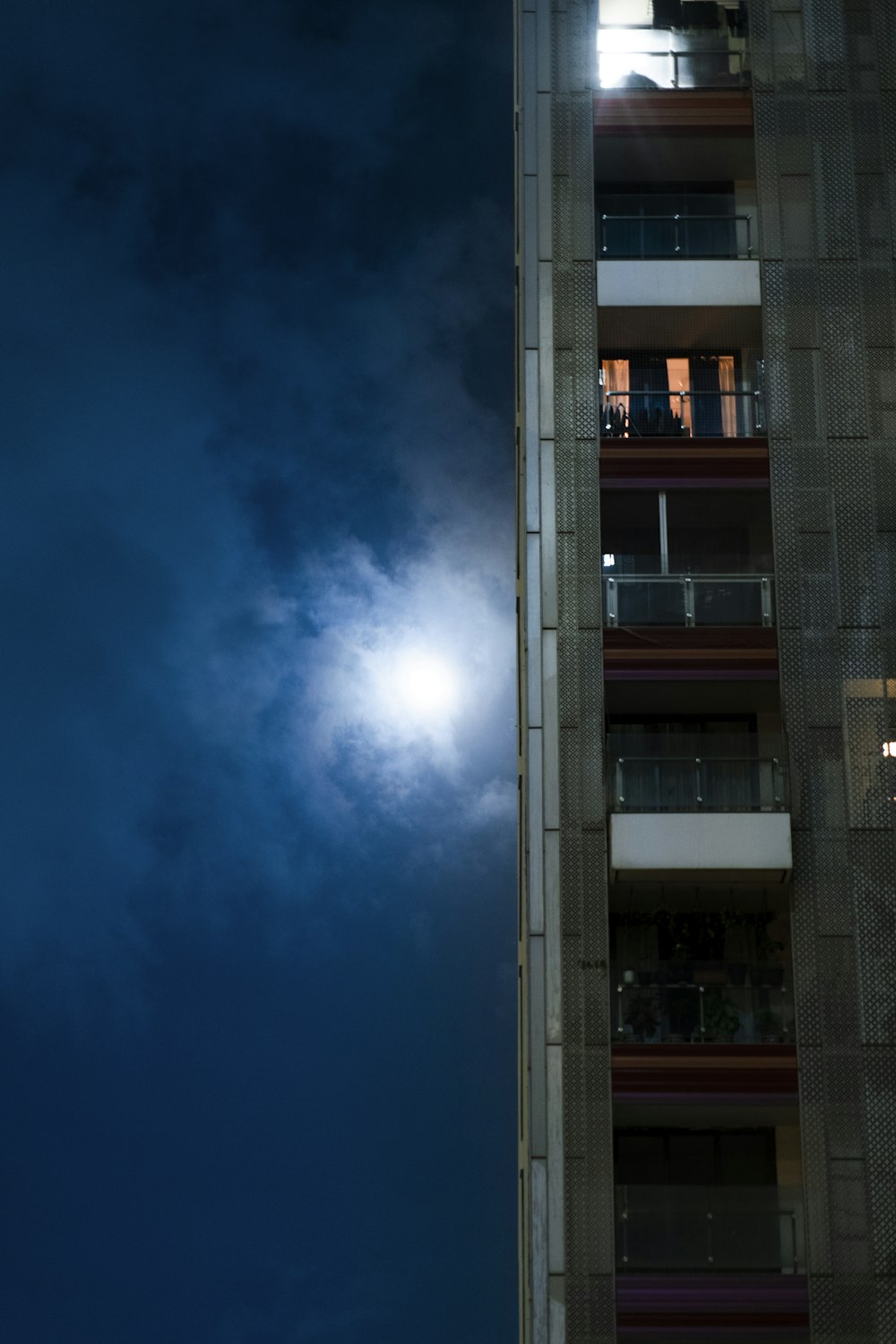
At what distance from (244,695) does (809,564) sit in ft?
236

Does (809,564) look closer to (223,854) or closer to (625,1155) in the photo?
(625,1155)

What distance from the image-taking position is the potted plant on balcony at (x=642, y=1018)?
91.4 feet

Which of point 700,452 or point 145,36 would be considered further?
point 145,36

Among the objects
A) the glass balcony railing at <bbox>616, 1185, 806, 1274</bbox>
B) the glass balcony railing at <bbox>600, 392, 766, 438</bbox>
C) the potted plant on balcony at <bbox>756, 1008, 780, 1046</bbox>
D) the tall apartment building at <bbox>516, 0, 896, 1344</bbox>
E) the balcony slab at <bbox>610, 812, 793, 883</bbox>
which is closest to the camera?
the glass balcony railing at <bbox>616, 1185, 806, 1274</bbox>

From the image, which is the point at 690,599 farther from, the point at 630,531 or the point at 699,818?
the point at 699,818

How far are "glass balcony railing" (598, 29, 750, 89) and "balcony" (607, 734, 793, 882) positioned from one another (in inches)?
515

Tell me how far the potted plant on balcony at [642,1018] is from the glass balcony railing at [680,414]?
9972 mm

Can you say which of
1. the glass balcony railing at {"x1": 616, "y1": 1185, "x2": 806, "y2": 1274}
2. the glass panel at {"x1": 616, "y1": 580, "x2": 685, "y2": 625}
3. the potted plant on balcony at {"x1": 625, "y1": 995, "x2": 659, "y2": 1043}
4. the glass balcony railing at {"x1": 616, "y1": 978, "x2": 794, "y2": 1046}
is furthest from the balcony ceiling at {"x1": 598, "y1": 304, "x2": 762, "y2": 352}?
the glass balcony railing at {"x1": 616, "y1": 1185, "x2": 806, "y2": 1274}

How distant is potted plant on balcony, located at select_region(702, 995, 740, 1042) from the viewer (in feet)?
90.6

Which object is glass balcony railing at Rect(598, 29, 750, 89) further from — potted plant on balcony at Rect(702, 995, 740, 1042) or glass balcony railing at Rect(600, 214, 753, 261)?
potted plant on balcony at Rect(702, 995, 740, 1042)

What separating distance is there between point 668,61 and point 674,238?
3832mm

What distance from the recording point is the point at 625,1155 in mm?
28938

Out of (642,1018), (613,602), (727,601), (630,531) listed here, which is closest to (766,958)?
(642,1018)

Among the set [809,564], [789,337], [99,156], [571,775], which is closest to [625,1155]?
[571,775]
